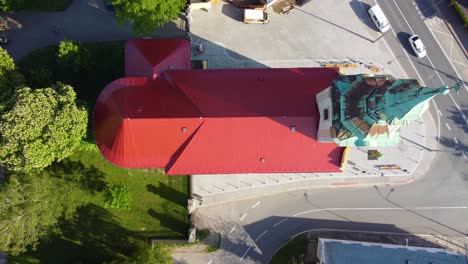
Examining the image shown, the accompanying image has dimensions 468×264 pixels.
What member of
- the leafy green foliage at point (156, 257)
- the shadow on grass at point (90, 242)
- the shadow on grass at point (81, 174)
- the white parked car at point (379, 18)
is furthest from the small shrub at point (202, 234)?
the white parked car at point (379, 18)

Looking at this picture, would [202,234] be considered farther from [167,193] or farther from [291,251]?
[291,251]

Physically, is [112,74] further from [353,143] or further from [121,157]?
[353,143]

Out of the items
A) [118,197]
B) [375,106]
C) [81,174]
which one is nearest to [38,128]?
[81,174]

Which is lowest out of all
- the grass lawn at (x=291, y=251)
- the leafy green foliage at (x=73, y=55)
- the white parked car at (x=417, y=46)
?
the grass lawn at (x=291, y=251)

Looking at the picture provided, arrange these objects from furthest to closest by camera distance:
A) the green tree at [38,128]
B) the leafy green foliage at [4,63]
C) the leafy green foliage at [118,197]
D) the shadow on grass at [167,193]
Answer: the shadow on grass at [167,193], the leafy green foliage at [118,197], the leafy green foliage at [4,63], the green tree at [38,128]

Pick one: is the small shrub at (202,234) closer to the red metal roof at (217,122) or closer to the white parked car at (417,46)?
the red metal roof at (217,122)

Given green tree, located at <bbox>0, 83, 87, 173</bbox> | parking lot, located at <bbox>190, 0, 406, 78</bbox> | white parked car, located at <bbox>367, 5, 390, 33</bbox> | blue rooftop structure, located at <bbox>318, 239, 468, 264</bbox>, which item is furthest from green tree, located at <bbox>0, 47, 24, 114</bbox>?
white parked car, located at <bbox>367, 5, 390, 33</bbox>
